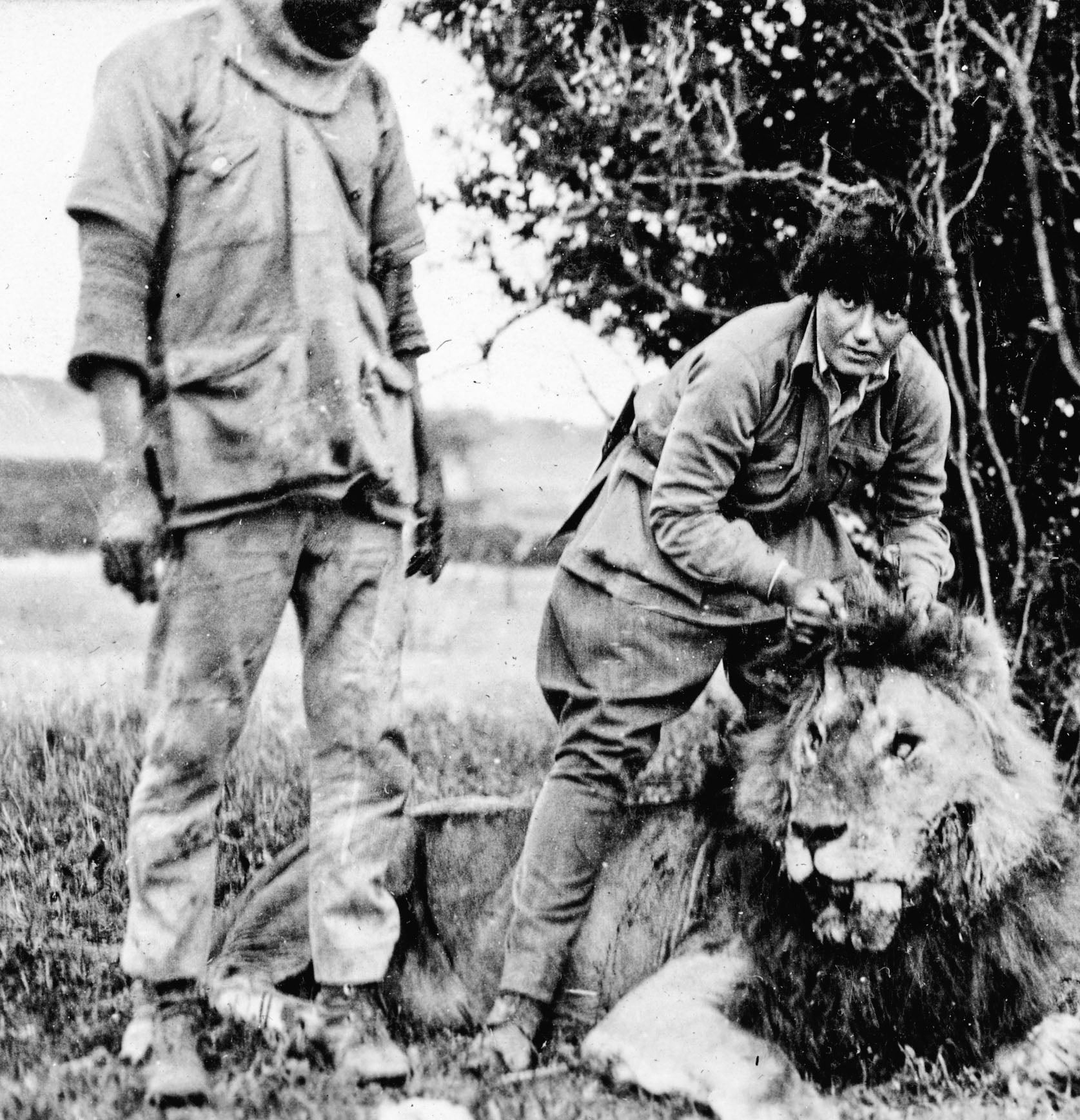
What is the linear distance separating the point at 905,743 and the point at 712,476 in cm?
78

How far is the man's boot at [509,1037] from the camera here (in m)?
A: 3.39

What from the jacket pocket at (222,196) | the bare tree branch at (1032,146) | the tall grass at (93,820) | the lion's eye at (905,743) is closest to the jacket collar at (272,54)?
the jacket pocket at (222,196)

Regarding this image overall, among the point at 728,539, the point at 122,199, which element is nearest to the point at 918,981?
the point at 728,539

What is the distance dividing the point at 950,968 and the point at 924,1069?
23cm

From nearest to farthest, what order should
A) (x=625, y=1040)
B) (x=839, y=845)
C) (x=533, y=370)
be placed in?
(x=839, y=845) < (x=625, y=1040) < (x=533, y=370)

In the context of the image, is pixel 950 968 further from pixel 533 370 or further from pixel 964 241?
pixel 964 241

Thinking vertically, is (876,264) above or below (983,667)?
above

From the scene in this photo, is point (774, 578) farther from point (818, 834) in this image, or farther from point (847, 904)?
point (847, 904)

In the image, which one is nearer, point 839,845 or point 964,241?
point 839,845

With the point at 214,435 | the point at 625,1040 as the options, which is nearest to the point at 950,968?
the point at 625,1040

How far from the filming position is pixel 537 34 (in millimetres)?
5008

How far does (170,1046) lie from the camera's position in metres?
3.09

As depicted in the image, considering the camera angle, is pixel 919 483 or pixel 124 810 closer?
pixel 919 483

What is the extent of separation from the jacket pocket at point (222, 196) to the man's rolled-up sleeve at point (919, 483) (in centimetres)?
164
